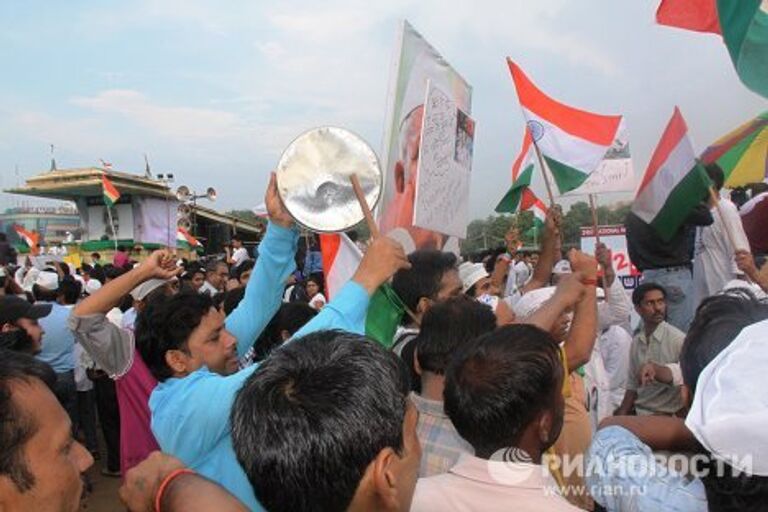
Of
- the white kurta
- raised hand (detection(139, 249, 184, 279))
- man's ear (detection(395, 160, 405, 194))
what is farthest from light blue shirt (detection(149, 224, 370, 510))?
the white kurta

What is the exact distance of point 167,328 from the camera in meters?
2.37

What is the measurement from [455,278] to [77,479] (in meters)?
2.09

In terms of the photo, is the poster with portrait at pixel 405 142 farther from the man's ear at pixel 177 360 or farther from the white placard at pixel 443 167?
the man's ear at pixel 177 360

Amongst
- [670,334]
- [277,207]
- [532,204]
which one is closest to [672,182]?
[670,334]

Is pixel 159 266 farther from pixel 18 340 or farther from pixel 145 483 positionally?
pixel 18 340

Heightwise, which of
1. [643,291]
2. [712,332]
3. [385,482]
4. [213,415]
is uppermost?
[712,332]

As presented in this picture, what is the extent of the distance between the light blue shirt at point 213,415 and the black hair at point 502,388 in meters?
0.37

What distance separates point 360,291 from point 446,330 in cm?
51

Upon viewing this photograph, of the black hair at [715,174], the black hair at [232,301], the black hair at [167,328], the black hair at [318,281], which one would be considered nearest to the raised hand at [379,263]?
the black hair at [167,328]

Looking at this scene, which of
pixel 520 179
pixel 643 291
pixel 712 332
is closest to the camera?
pixel 712 332

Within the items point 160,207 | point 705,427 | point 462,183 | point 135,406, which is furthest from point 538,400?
point 160,207

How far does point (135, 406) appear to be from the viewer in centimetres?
295

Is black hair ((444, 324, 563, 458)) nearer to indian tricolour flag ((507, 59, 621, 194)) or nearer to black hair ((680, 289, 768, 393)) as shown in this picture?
black hair ((680, 289, 768, 393))

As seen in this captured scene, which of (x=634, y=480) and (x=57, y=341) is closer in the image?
(x=634, y=480)
